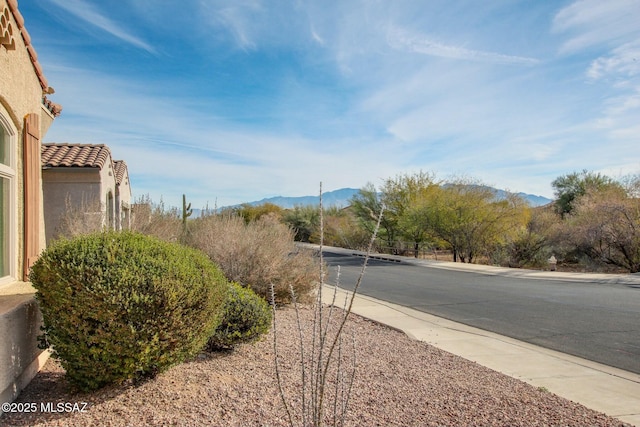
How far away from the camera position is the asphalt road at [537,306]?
334 inches

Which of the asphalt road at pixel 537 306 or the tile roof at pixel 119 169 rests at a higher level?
the tile roof at pixel 119 169

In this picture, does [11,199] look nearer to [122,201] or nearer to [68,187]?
[68,187]

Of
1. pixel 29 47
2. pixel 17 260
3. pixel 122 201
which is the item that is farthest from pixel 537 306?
pixel 122 201

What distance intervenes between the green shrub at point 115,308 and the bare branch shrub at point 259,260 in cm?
531

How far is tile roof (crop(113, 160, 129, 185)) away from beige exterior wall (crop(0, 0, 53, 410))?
9575 mm

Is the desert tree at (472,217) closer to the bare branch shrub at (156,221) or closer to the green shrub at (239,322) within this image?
the bare branch shrub at (156,221)

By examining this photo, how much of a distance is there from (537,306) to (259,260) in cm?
746

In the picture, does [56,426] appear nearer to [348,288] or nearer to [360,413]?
[360,413]

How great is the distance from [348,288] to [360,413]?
1168 cm

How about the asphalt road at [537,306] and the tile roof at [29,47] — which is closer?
the tile roof at [29,47]

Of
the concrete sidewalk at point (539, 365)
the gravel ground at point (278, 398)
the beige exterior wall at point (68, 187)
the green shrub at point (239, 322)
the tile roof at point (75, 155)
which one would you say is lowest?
the concrete sidewalk at point (539, 365)

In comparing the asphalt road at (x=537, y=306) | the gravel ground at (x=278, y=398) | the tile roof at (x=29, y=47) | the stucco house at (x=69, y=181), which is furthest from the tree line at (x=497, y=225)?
the gravel ground at (x=278, y=398)

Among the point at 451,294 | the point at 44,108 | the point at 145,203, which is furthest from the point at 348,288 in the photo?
the point at 44,108

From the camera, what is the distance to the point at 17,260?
698 cm
